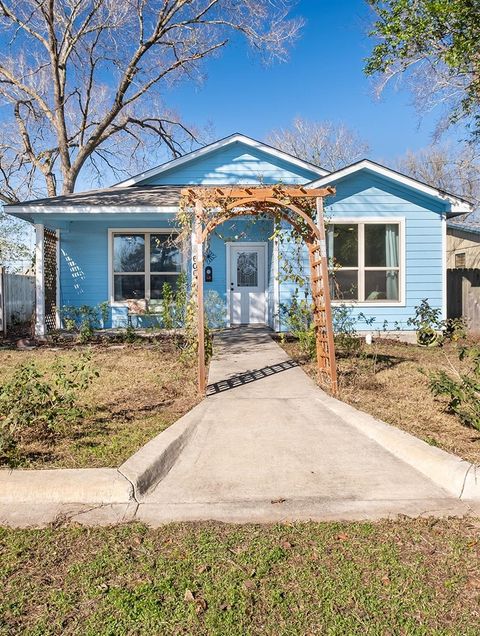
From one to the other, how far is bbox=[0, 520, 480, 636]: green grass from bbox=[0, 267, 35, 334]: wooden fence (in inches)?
459

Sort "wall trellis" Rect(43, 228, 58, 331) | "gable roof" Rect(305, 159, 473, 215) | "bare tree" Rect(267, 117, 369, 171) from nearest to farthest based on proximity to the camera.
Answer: "gable roof" Rect(305, 159, 473, 215) → "wall trellis" Rect(43, 228, 58, 331) → "bare tree" Rect(267, 117, 369, 171)

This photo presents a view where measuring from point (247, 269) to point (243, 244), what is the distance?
0.71m

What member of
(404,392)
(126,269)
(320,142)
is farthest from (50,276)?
(320,142)

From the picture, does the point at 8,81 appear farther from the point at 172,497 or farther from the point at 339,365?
the point at 172,497

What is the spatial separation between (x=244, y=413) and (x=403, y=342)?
6.50 meters

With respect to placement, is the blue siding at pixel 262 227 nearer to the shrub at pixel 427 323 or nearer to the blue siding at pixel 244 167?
the blue siding at pixel 244 167

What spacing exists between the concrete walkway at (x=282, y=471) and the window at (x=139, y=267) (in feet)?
24.8

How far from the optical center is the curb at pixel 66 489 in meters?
3.38

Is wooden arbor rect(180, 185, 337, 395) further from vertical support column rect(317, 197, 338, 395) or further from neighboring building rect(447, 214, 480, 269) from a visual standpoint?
neighboring building rect(447, 214, 480, 269)

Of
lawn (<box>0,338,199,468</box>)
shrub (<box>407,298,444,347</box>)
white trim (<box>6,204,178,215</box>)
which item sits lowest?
lawn (<box>0,338,199,468</box>)

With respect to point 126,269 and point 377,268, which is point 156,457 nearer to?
point 377,268

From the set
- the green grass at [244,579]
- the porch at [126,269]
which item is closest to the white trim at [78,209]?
the porch at [126,269]

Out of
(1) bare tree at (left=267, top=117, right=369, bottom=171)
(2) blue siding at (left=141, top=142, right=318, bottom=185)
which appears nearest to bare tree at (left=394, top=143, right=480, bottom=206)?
(1) bare tree at (left=267, top=117, right=369, bottom=171)

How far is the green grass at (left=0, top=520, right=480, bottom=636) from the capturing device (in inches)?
83.4
